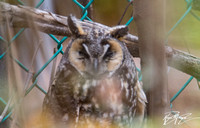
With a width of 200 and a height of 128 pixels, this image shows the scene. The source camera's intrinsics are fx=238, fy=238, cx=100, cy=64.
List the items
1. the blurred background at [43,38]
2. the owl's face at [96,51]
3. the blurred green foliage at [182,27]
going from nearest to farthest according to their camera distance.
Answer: the blurred background at [43,38] → the blurred green foliage at [182,27] → the owl's face at [96,51]

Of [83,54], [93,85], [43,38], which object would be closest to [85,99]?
[93,85]

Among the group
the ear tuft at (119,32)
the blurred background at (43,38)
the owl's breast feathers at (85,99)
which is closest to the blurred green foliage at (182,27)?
the blurred background at (43,38)

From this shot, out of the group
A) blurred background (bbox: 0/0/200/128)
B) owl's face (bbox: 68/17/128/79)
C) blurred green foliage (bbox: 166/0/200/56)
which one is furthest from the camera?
owl's face (bbox: 68/17/128/79)

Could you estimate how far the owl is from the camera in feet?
2.51

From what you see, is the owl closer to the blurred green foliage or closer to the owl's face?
the owl's face

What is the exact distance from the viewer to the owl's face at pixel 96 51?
2.45ft

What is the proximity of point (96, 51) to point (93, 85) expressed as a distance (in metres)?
0.14

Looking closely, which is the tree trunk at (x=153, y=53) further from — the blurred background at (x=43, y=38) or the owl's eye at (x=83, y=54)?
the owl's eye at (x=83, y=54)

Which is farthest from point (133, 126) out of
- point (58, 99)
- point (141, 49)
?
point (141, 49)

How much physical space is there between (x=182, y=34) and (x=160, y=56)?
0.09 m

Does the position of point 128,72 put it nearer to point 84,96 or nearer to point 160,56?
point 84,96

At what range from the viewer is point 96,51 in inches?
29.2

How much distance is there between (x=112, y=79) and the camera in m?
0.84

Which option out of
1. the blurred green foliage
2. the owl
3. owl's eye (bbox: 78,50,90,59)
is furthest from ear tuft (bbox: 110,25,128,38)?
the blurred green foliage
